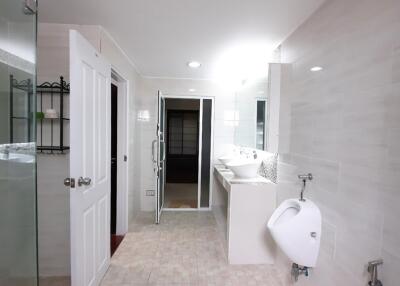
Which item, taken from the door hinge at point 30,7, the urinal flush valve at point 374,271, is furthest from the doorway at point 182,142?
the urinal flush valve at point 374,271

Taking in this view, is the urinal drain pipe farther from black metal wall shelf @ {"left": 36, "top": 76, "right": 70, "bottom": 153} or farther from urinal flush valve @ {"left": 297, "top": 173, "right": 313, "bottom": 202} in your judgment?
black metal wall shelf @ {"left": 36, "top": 76, "right": 70, "bottom": 153}

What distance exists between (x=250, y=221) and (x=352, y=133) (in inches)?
57.6

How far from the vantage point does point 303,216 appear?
5.54 feet

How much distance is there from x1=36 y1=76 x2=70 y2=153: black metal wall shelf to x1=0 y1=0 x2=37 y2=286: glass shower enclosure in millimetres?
539

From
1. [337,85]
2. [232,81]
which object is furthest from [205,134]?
[337,85]

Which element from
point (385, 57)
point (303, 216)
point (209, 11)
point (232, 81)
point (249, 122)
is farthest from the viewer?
point (232, 81)

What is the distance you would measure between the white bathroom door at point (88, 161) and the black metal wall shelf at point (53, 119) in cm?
35

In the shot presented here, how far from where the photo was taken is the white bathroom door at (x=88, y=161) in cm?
163

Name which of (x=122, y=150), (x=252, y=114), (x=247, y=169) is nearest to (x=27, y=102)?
(x=122, y=150)

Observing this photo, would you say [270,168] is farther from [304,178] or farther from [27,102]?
[27,102]

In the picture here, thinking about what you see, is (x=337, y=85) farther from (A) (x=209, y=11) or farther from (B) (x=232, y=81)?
(B) (x=232, y=81)

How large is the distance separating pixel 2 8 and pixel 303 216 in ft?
7.38

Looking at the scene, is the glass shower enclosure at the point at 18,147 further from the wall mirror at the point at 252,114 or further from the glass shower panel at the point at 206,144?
the glass shower panel at the point at 206,144

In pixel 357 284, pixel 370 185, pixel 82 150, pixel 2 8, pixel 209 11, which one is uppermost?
pixel 209 11
